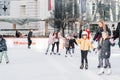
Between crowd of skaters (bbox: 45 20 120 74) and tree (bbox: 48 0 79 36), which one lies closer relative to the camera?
crowd of skaters (bbox: 45 20 120 74)

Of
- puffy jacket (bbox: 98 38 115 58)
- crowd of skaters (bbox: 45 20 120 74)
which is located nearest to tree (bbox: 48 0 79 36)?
crowd of skaters (bbox: 45 20 120 74)

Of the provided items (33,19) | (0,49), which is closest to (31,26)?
(33,19)

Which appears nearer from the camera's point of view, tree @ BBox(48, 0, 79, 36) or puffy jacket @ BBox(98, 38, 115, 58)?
puffy jacket @ BBox(98, 38, 115, 58)

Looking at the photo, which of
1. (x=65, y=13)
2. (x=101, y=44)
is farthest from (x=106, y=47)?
(x=65, y=13)

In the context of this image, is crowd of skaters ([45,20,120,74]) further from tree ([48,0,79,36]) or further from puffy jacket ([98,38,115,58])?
tree ([48,0,79,36])

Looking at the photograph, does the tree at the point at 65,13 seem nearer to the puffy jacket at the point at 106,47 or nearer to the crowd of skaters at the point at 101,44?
the crowd of skaters at the point at 101,44

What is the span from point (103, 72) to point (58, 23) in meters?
38.7

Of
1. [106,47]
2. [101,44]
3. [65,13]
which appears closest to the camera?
[106,47]

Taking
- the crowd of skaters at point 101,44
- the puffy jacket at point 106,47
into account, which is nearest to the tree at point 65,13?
the crowd of skaters at point 101,44

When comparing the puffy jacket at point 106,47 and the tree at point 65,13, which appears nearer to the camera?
the puffy jacket at point 106,47

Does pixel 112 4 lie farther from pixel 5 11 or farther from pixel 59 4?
pixel 5 11

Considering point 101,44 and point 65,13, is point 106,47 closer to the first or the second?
point 101,44

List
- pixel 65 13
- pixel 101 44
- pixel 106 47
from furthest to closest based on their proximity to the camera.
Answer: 1. pixel 65 13
2. pixel 101 44
3. pixel 106 47

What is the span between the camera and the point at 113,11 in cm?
6200
